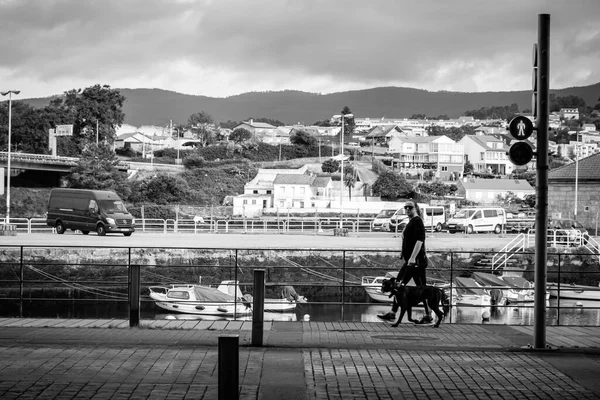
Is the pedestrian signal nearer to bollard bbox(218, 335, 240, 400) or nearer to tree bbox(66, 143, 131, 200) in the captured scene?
bollard bbox(218, 335, 240, 400)

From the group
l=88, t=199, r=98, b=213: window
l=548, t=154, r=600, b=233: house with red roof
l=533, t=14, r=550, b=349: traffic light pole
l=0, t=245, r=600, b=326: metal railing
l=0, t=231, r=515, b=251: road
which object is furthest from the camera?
l=548, t=154, r=600, b=233: house with red roof

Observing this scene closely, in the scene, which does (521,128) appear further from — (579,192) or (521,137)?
(579,192)

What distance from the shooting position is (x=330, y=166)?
11925cm

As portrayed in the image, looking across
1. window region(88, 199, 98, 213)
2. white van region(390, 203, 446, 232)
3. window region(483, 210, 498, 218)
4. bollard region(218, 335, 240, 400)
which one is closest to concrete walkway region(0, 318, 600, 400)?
bollard region(218, 335, 240, 400)

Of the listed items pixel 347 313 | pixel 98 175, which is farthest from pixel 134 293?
pixel 98 175

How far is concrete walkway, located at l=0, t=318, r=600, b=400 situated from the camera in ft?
27.0

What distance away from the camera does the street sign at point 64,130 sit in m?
113

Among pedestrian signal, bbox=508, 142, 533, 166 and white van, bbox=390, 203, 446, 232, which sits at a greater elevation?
pedestrian signal, bbox=508, 142, 533, 166

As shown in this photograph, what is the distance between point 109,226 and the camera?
41.4 meters

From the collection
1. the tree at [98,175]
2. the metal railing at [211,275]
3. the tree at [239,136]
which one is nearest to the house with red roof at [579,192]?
the metal railing at [211,275]

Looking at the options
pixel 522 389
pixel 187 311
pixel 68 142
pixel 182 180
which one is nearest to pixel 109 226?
pixel 187 311

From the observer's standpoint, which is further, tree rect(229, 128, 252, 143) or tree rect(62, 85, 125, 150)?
tree rect(229, 128, 252, 143)

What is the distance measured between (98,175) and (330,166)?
40985mm

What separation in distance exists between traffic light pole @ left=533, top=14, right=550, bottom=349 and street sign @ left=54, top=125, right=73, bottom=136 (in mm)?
108403
